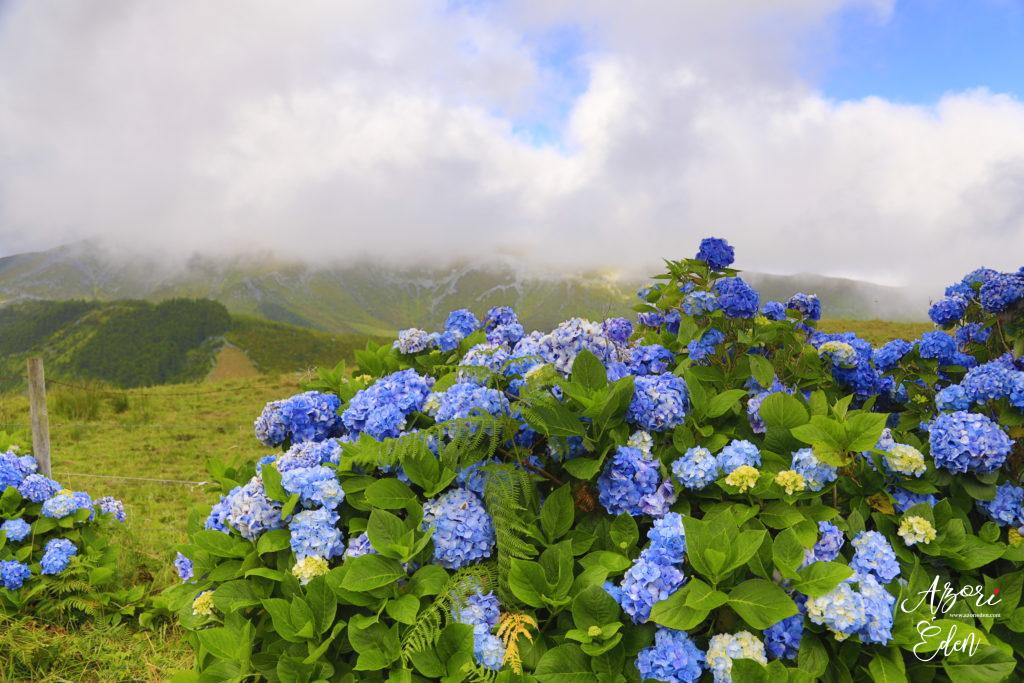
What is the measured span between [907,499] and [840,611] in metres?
0.86

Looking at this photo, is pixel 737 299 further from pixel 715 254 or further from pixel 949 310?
pixel 949 310

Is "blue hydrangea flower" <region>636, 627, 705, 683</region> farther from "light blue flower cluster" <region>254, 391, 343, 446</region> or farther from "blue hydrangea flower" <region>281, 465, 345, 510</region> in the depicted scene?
"light blue flower cluster" <region>254, 391, 343, 446</region>

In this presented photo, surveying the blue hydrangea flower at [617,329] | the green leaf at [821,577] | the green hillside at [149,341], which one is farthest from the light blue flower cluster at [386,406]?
the green hillside at [149,341]

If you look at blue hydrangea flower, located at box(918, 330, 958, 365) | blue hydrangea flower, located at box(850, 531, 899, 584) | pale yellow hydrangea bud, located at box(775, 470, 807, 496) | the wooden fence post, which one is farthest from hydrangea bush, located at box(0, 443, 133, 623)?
blue hydrangea flower, located at box(918, 330, 958, 365)

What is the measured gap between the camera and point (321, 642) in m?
2.27

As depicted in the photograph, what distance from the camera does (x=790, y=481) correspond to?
226 centimetres

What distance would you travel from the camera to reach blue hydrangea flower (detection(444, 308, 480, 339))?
12.8ft

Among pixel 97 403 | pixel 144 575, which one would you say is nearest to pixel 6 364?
pixel 97 403

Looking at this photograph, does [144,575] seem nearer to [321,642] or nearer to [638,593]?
[321,642]

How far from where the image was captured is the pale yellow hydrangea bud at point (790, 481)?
2.26m

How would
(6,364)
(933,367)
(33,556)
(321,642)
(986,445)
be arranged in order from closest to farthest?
(321,642) → (986,445) → (933,367) → (33,556) → (6,364)

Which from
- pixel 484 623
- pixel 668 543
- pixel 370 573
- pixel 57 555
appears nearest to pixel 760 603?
pixel 668 543

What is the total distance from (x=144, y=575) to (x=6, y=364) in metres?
144

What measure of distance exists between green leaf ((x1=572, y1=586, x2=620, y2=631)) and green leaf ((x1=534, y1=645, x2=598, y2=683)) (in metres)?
0.09
